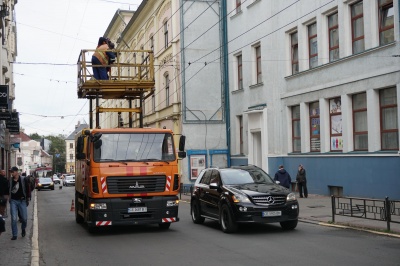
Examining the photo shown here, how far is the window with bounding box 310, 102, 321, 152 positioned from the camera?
25017 mm

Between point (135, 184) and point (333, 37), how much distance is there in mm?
14136

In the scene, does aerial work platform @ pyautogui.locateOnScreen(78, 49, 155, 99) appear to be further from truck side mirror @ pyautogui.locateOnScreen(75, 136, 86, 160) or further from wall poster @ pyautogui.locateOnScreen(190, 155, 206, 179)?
wall poster @ pyautogui.locateOnScreen(190, 155, 206, 179)

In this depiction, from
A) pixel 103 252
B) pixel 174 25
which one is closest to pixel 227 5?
pixel 174 25

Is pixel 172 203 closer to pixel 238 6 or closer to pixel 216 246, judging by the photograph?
pixel 216 246

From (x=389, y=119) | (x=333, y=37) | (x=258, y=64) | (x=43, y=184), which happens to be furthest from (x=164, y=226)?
(x=43, y=184)

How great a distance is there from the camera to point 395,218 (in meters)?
12.7

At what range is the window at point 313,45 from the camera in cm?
→ 2522

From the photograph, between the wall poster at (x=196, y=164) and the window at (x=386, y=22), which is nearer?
the window at (x=386, y=22)

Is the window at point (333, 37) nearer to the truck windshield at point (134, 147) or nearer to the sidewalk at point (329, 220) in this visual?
the sidewalk at point (329, 220)

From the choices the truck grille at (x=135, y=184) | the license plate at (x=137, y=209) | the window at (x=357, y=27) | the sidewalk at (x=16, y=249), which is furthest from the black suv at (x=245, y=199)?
the window at (x=357, y=27)

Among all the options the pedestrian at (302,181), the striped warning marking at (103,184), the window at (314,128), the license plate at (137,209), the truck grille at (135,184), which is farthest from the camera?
the window at (314,128)

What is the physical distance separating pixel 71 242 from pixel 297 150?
16.4 meters

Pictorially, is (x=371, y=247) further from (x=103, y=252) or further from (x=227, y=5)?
(x=227, y=5)

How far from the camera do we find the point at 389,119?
2048cm
